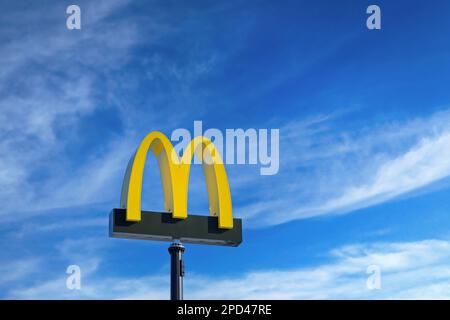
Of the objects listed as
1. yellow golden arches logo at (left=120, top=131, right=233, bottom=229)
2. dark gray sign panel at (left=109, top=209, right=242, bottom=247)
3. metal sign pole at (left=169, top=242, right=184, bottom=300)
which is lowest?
metal sign pole at (left=169, top=242, right=184, bottom=300)

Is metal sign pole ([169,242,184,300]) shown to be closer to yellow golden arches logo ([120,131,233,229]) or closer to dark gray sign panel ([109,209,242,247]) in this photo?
dark gray sign panel ([109,209,242,247])

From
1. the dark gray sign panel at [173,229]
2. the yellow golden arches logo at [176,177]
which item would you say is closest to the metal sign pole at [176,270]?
the dark gray sign panel at [173,229]

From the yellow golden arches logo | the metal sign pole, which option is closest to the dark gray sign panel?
the yellow golden arches logo

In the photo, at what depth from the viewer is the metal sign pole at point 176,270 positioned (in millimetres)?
14742

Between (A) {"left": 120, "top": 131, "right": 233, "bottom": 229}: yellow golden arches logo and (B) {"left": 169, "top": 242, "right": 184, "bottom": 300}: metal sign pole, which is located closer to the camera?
(B) {"left": 169, "top": 242, "right": 184, "bottom": 300}: metal sign pole

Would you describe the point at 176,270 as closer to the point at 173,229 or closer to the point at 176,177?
the point at 173,229

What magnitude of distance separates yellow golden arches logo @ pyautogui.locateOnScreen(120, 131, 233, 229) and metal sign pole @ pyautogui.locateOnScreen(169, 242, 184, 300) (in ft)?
2.39

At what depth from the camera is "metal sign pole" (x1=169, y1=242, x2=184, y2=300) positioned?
1474 centimetres

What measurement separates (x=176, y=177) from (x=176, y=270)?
2.15m

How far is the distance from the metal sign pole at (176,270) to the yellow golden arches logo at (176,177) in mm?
729

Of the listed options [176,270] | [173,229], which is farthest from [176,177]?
[176,270]
